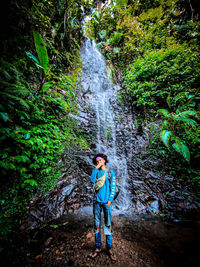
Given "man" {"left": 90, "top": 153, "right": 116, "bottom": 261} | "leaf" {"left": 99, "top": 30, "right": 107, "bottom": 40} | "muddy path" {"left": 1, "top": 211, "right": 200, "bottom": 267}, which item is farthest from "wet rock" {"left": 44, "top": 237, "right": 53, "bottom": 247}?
"leaf" {"left": 99, "top": 30, "right": 107, "bottom": 40}

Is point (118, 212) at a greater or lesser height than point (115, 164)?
lesser

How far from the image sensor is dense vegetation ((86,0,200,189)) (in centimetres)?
360

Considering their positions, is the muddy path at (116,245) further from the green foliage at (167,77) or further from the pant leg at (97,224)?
the green foliage at (167,77)

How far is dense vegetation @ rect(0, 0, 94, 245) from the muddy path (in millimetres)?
522

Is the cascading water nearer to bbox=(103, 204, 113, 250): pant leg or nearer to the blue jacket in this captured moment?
bbox=(103, 204, 113, 250): pant leg

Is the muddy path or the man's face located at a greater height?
the man's face

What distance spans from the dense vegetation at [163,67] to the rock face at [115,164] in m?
0.50

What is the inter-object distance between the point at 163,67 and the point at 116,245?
6547 millimetres

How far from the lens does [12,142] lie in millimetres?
1599

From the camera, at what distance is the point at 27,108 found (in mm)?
2111

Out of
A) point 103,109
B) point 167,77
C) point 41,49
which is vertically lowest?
point 41,49

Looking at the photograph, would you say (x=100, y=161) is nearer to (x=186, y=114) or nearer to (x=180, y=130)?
(x=180, y=130)

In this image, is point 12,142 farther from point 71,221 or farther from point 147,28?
point 147,28

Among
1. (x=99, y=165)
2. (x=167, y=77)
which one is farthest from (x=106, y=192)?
(x=167, y=77)
